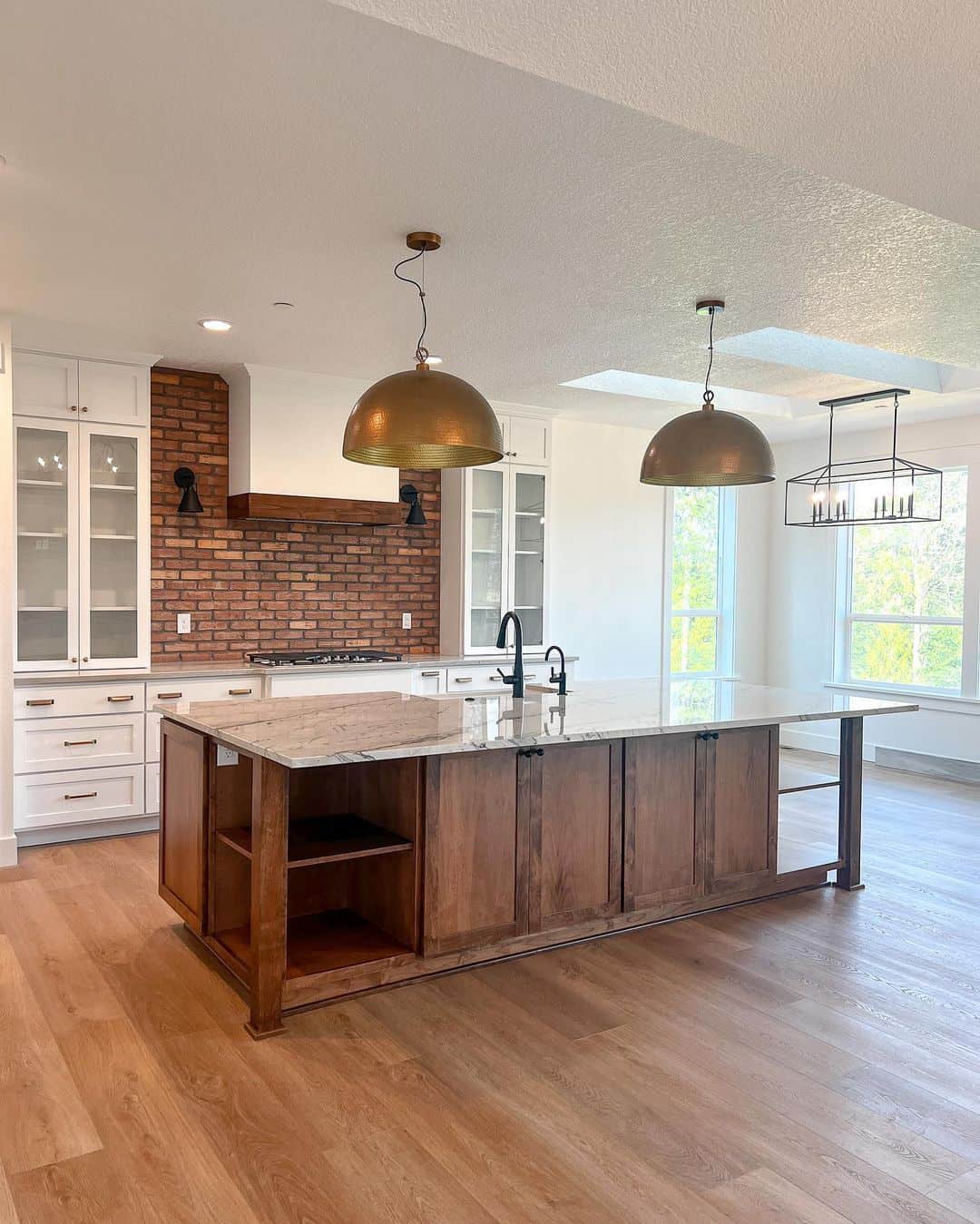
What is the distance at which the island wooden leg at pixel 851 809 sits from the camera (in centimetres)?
434

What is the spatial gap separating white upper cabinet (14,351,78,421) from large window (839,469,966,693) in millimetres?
5570

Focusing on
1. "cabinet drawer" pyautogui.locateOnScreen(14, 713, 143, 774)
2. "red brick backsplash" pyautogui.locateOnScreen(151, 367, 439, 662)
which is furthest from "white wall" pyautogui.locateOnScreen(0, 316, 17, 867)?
"red brick backsplash" pyautogui.locateOnScreen(151, 367, 439, 662)

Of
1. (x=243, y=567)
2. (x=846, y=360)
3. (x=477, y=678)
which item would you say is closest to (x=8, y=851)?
(x=243, y=567)

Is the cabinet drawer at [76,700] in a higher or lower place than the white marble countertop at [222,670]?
lower

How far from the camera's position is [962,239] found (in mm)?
3408

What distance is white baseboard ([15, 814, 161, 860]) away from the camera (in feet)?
16.1

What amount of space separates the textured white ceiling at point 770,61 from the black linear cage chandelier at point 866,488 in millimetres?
4269

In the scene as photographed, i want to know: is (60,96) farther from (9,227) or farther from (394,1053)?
(394,1053)

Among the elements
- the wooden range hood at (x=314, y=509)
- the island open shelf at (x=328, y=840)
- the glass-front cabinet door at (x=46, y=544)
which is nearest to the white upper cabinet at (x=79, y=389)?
the glass-front cabinet door at (x=46, y=544)

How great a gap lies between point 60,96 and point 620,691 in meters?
3.04

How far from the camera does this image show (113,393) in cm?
509

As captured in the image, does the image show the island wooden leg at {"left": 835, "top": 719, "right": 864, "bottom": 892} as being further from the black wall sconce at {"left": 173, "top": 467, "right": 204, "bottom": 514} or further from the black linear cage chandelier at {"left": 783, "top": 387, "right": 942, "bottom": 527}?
the black wall sconce at {"left": 173, "top": 467, "right": 204, "bottom": 514}

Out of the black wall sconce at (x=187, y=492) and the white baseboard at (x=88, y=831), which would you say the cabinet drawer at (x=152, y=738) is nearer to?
the white baseboard at (x=88, y=831)

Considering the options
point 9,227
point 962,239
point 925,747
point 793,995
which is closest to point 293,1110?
point 793,995
